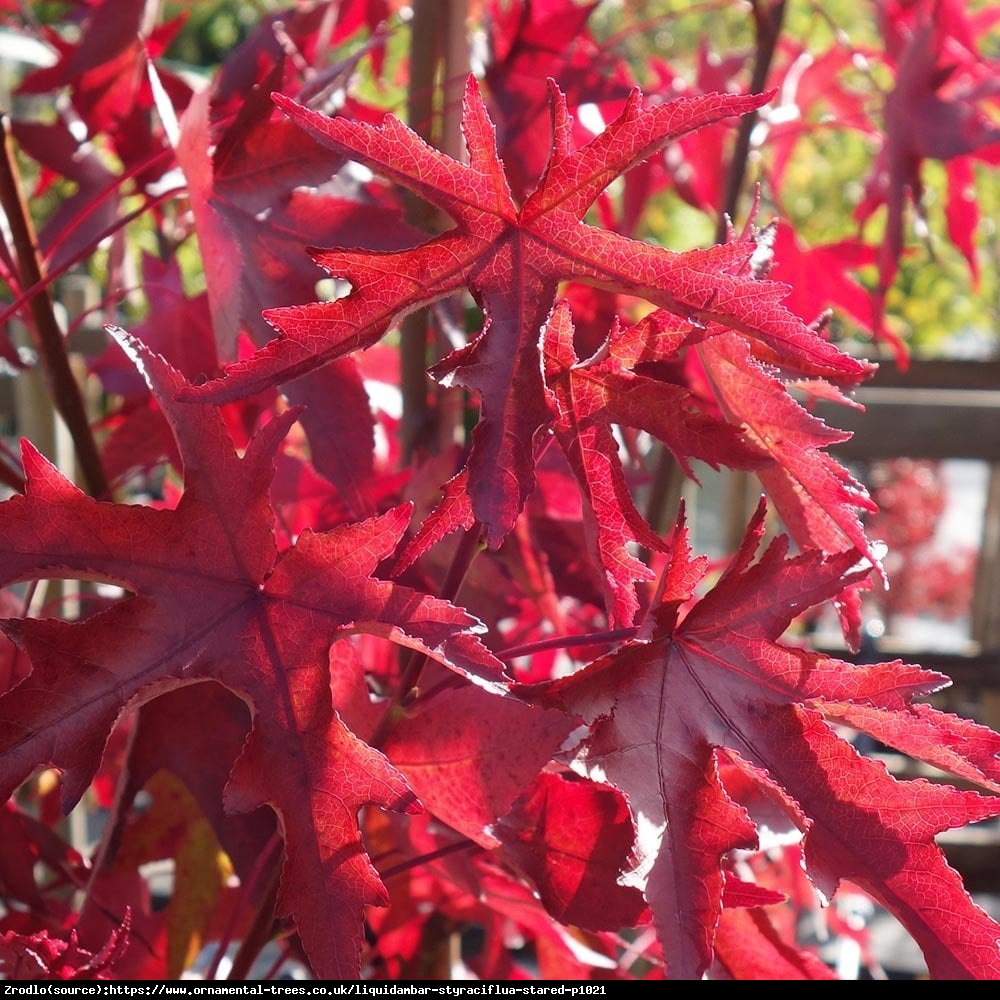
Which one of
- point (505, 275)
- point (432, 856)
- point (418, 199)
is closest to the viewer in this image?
point (505, 275)

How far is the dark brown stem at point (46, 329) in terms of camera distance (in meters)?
0.48

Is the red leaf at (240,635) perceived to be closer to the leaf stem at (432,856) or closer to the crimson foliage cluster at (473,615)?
the crimson foliage cluster at (473,615)

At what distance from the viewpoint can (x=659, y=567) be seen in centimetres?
69

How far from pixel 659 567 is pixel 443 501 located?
0.37 meters

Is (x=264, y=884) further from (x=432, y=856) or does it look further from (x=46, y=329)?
(x=46, y=329)

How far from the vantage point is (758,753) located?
353 mm

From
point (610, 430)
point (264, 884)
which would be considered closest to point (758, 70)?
point (610, 430)

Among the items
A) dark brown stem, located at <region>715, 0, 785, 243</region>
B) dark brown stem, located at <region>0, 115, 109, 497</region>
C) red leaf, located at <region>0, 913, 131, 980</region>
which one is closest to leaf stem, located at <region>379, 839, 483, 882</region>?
red leaf, located at <region>0, 913, 131, 980</region>

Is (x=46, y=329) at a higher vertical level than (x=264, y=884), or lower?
higher

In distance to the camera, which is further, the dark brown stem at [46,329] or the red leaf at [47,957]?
the dark brown stem at [46,329]

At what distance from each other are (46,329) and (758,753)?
36 cm

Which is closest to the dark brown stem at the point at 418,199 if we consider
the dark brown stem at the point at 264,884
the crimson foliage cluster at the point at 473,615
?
the crimson foliage cluster at the point at 473,615

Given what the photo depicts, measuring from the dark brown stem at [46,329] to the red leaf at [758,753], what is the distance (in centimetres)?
30

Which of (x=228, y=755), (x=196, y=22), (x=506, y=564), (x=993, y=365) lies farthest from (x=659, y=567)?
(x=196, y=22)
